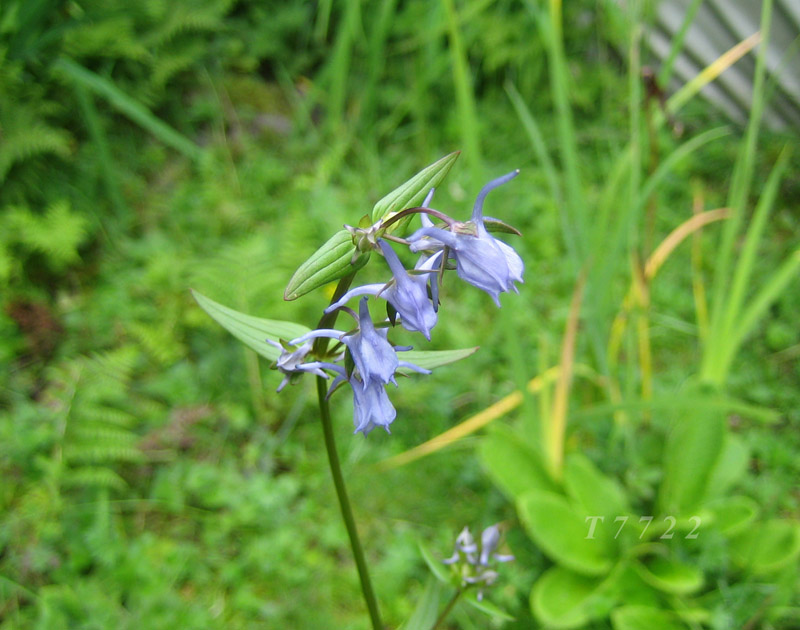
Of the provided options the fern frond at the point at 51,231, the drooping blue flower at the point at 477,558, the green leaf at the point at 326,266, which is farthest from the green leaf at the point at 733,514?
the fern frond at the point at 51,231

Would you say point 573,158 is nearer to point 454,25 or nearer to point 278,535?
point 454,25

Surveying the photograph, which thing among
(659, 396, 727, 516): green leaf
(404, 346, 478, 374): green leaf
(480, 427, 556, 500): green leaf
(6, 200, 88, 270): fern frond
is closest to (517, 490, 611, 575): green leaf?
(480, 427, 556, 500): green leaf

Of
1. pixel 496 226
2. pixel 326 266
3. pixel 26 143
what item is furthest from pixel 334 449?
pixel 26 143

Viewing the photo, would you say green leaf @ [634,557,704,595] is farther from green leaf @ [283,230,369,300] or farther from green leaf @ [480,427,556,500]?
green leaf @ [283,230,369,300]

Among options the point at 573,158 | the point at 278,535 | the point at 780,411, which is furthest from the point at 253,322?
the point at 780,411

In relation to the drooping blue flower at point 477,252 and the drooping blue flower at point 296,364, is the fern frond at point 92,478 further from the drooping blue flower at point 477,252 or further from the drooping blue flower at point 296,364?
the drooping blue flower at point 477,252

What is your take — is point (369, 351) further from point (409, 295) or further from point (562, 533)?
point (562, 533)
